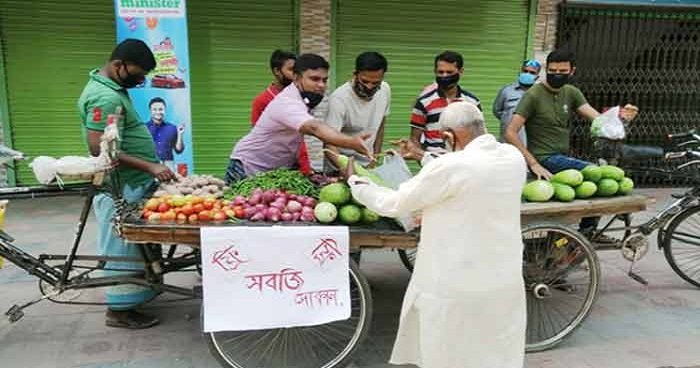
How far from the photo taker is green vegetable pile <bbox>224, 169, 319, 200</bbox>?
301cm

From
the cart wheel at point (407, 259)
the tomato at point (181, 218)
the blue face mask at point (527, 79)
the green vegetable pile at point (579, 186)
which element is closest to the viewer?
the tomato at point (181, 218)

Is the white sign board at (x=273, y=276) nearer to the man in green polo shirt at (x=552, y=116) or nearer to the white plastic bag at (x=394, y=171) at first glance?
the white plastic bag at (x=394, y=171)

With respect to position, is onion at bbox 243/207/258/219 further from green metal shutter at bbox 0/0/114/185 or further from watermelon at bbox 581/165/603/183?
green metal shutter at bbox 0/0/114/185

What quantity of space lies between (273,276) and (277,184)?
1.87 ft

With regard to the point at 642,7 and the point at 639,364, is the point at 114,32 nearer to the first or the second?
the point at 639,364

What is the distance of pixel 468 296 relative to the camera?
2.22 meters

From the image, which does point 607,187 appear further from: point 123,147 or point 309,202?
point 123,147

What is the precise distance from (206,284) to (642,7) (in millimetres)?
7261

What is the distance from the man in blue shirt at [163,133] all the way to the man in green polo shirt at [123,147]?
2.36 m

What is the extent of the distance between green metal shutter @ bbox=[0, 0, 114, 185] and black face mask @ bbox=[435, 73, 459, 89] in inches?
174

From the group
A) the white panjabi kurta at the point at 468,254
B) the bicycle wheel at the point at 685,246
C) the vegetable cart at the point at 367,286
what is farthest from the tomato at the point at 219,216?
the bicycle wheel at the point at 685,246

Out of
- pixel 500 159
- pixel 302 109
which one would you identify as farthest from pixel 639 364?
pixel 302 109

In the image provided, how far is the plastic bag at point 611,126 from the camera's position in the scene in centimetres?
363

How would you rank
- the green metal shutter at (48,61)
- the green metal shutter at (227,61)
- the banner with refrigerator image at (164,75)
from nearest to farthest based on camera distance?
the banner with refrigerator image at (164,75), the green metal shutter at (48,61), the green metal shutter at (227,61)
